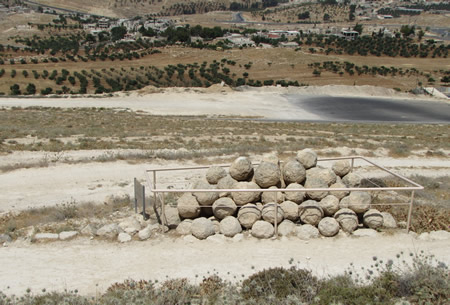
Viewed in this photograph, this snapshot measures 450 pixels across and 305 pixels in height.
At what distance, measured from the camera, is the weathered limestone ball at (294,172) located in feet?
35.5

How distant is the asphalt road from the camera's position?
45031 millimetres

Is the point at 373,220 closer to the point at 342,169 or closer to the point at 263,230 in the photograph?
the point at 342,169

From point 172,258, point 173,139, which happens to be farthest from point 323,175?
point 173,139

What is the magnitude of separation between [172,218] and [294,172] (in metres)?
3.77

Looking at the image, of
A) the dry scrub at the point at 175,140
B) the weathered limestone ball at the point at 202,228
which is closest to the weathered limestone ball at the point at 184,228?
the weathered limestone ball at the point at 202,228

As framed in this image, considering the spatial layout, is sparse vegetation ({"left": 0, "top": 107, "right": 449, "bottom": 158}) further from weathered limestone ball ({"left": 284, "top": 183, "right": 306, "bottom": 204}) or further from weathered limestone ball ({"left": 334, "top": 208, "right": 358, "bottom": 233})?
weathered limestone ball ({"left": 334, "top": 208, "right": 358, "bottom": 233})

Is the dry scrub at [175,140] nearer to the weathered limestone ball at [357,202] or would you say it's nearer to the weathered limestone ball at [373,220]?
the weathered limestone ball at [357,202]

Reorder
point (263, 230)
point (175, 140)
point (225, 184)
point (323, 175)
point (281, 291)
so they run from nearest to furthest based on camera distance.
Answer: point (281, 291) < point (263, 230) < point (225, 184) < point (323, 175) < point (175, 140)

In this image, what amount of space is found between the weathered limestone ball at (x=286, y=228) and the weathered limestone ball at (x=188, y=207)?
7.78 ft

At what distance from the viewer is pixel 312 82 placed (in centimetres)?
7019

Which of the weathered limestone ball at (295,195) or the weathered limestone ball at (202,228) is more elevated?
the weathered limestone ball at (295,195)

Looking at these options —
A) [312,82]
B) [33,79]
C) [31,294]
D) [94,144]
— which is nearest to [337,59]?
[312,82]

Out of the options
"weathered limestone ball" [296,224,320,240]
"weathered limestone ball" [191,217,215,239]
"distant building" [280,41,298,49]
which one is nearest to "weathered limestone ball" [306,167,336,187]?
"weathered limestone ball" [296,224,320,240]

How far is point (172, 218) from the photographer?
10805mm
